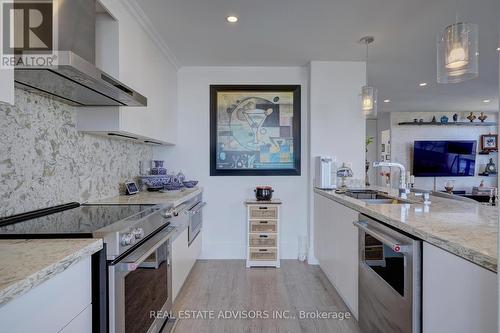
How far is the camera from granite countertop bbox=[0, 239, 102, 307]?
74 centimetres

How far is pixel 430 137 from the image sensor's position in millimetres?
7016

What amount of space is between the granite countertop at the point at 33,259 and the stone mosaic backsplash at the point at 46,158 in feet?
1.83

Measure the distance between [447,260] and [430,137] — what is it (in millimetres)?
7103

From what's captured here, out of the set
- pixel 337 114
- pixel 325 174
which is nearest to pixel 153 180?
pixel 325 174

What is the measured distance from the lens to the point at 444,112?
710cm

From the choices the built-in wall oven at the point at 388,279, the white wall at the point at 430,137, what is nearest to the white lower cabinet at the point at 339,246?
the built-in wall oven at the point at 388,279

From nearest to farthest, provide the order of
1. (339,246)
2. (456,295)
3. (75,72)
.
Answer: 1. (456,295)
2. (75,72)
3. (339,246)

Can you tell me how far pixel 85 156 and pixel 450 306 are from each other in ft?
7.75

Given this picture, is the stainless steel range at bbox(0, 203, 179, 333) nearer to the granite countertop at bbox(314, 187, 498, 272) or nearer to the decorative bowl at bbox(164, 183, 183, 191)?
the decorative bowl at bbox(164, 183, 183, 191)

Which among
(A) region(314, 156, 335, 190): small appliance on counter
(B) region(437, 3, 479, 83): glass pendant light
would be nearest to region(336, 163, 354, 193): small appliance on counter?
(A) region(314, 156, 335, 190): small appliance on counter

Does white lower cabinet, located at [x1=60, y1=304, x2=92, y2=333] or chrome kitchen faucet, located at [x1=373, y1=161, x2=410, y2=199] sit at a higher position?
chrome kitchen faucet, located at [x1=373, y1=161, x2=410, y2=199]

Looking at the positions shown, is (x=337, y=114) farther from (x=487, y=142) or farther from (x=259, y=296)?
(x=487, y=142)

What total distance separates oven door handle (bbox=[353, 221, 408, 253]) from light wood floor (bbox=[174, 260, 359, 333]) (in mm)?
870

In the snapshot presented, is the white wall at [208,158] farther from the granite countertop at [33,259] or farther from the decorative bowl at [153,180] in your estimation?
the granite countertop at [33,259]
